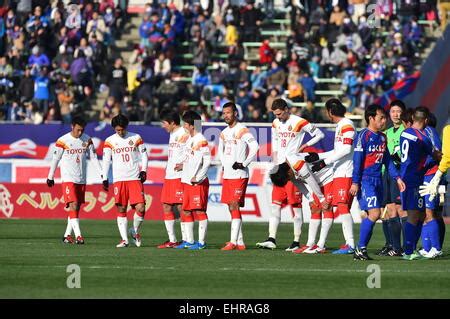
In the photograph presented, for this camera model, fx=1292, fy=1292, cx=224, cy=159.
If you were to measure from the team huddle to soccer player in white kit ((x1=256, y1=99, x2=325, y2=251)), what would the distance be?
0.02 meters

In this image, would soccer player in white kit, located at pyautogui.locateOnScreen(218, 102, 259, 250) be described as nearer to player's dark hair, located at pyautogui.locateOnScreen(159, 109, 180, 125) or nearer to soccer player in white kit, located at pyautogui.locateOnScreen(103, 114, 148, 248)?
player's dark hair, located at pyautogui.locateOnScreen(159, 109, 180, 125)

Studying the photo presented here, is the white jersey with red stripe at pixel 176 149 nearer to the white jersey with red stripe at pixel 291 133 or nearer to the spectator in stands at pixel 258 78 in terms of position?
the white jersey with red stripe at pixel 291 133

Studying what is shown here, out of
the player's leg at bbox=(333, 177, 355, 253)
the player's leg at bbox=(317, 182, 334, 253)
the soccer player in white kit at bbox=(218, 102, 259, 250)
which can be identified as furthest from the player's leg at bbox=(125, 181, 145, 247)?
the player's leg at bbox=(333, 177, 355, 253)

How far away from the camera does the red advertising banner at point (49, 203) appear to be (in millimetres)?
32750

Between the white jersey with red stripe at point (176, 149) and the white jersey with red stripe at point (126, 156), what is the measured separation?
1.60ft

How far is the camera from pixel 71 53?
43.1 metres

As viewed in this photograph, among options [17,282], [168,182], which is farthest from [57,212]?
[17,282]

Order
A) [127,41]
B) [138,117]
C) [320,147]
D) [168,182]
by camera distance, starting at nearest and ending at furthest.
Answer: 1. [168,182]
2. [320,147]
3. [138,117]
4. [127,41]

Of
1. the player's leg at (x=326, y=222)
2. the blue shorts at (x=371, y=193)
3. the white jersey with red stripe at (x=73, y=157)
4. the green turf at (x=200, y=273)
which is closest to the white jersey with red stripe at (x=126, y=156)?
the white jersey with red stripe at (x=73, y=157)

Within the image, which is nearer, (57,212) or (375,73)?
(57,212)

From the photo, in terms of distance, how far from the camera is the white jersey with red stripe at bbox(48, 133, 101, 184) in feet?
79.3

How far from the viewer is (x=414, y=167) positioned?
64.7ft
